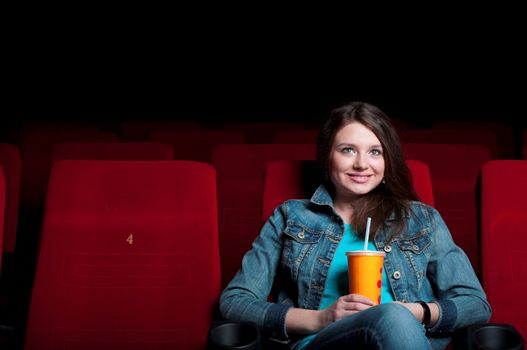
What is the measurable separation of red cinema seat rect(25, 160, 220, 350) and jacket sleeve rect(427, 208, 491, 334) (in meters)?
0.36

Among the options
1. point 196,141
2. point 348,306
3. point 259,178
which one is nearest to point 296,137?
point 196,141

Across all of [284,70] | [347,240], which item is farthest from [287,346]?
[284,70]

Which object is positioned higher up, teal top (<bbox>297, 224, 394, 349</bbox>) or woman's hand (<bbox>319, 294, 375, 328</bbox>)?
teal top (<bbox>297, 224, 394, 349</bbox>)

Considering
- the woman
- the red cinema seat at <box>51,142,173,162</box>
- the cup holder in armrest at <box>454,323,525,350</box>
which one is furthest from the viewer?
the red cinema seat at <box>51,142,173,162</box>

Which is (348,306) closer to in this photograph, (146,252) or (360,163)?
(360,163)

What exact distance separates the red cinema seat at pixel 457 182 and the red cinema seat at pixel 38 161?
103 centimetres

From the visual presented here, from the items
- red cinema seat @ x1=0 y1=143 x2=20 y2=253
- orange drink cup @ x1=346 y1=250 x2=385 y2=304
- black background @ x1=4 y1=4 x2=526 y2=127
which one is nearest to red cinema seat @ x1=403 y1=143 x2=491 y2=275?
orange drink cup @ x1=346 y1=250 x2=385 y2=304

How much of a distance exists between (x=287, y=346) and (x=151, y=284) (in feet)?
0.83

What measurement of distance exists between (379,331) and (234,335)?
0.19 metres

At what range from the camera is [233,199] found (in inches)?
65.9

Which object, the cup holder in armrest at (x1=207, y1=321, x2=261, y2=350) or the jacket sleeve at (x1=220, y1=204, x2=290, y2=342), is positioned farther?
the jacket sleeve at (x1=220, y1=204, x2=290, y2=342)

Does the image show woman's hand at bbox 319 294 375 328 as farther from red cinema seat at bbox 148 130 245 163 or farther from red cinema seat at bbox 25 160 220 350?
red cinema seat at bbox 148 130 245 163

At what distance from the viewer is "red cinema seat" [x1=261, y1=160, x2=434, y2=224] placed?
1.29m

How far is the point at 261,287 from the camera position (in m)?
1.18
